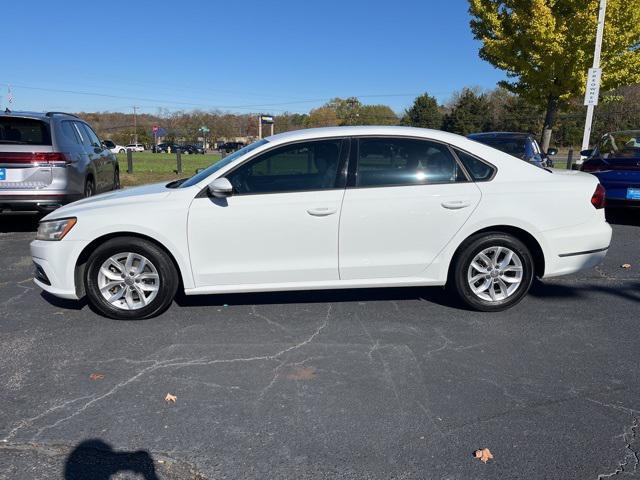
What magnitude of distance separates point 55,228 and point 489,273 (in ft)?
12.1

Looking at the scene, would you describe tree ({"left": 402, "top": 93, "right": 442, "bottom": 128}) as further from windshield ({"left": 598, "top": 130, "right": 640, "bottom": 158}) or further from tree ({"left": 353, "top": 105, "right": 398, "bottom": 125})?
windshield ({"left": 598, "top": 130, "right": 640, "bottom": 158})

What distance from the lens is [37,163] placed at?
704 centimetres

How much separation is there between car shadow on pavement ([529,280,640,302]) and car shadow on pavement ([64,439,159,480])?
3.93m

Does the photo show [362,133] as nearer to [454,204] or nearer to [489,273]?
[454,204]

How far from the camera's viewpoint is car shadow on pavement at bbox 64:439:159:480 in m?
2.39

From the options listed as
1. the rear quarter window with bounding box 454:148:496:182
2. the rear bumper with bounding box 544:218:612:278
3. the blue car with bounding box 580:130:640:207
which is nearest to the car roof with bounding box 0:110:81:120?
the rear quarter window with bounding box 454:148:496:182

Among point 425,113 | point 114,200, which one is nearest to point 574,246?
point 114,200

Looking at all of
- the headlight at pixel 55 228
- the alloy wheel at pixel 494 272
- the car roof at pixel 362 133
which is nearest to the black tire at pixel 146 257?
the headlight at pixel 55 228

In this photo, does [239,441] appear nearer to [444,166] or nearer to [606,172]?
[444,166]

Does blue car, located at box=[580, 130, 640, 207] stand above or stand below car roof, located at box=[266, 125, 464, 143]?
below

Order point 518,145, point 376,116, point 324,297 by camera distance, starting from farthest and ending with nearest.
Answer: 1. point 376,116
2. point 518,145
3. point 324,297

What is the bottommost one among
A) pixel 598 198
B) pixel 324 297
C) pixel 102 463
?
pixel 102 463

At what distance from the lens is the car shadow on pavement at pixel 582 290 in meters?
4.99

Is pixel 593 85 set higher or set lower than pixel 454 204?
higher
